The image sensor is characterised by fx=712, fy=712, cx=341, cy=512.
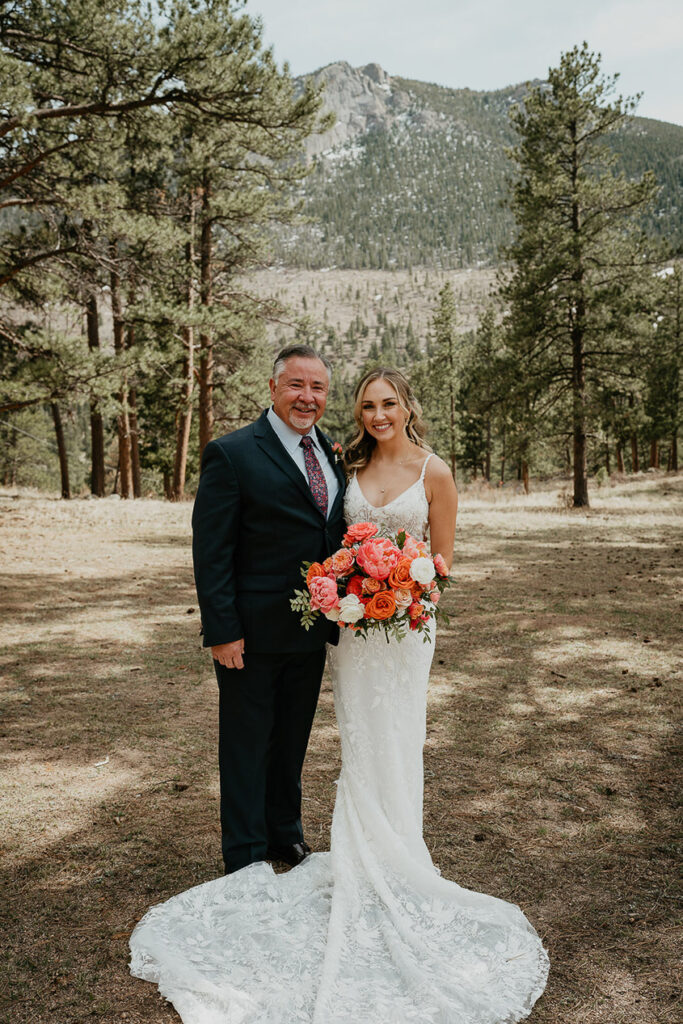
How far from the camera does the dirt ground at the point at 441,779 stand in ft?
9.93

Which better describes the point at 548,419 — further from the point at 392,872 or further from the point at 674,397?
the point at 392,872

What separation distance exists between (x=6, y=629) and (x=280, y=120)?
8.35 m

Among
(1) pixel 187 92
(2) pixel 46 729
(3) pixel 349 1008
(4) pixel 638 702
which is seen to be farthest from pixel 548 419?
(3) pixel 349 1008

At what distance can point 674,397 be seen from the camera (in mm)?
30875

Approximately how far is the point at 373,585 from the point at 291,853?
170 cm

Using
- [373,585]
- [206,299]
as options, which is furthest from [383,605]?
[206,299]

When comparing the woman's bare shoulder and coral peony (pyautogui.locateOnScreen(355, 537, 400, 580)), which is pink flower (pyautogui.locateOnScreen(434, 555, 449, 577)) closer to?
coral peony (pyautogui.locateOnScreen(355, 537, 400, 580))

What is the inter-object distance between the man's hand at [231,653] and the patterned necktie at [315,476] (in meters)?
0.77

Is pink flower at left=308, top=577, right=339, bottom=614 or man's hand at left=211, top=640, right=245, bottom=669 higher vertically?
pink flower at left=308, top=577, right=339, bottom=614

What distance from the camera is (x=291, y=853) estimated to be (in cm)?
381

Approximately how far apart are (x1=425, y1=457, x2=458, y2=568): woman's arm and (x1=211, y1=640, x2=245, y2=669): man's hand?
111 centimetres

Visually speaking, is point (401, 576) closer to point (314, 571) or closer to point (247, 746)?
point (314, 571)

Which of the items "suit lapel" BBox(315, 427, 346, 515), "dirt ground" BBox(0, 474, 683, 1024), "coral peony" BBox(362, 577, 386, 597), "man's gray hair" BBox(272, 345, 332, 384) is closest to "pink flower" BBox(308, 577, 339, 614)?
"coral peony" BBox(362, 577, 386, 597)

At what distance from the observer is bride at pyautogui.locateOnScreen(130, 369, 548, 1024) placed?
8.93ft
